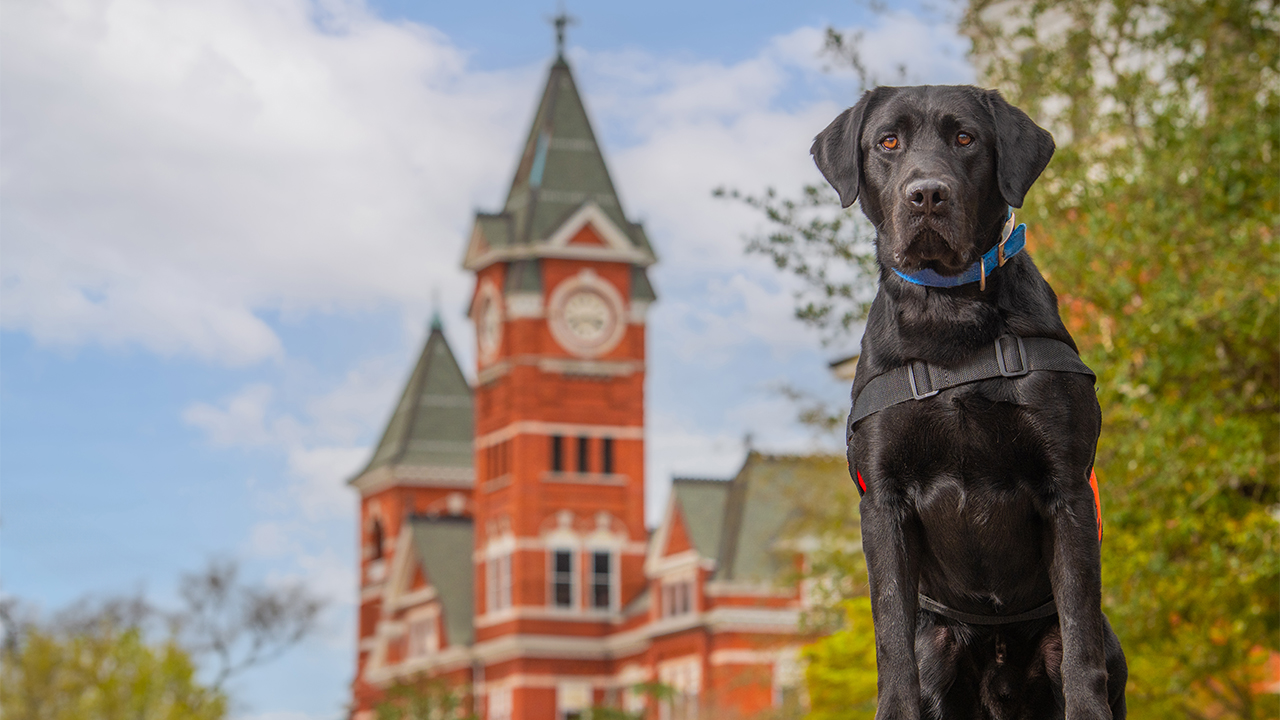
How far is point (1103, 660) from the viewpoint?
15.4ft

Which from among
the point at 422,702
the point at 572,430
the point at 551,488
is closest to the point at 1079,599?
the point at 422,702

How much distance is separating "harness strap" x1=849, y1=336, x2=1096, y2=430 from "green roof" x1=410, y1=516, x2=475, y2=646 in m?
68.9

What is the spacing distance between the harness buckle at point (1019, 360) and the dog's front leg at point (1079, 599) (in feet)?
0.95

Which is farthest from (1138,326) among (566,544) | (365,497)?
(365,497)

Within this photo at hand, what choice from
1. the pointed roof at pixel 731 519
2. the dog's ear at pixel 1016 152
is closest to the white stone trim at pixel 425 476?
the pointed roof at pixel 731 519

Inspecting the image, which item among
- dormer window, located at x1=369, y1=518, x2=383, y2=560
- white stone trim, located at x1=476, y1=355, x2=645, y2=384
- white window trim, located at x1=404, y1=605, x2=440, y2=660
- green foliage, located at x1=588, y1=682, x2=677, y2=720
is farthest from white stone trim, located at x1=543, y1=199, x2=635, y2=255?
dormer window, located at x1=369, y1=518, x2=383, y2=560

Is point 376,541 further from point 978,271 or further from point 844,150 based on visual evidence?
point 978,271

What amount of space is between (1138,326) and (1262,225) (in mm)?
1756

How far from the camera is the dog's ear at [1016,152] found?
15.7 feet

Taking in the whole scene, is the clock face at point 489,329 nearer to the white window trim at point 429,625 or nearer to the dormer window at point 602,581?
the dormer window at point 602,581

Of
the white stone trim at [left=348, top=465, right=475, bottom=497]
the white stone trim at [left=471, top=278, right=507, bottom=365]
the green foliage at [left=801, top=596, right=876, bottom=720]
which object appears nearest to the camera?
the green foliage at [left=801, top=596, right=876, bottom=720]

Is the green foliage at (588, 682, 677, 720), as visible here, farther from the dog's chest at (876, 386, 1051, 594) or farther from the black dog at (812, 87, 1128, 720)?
the dog's chest at (876, 386, 1051, 594)

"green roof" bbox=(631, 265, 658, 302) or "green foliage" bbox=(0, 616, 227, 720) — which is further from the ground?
"green roof" bbox=(631, 265, 658, 302)

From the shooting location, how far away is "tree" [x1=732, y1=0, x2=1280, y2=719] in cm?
1681
